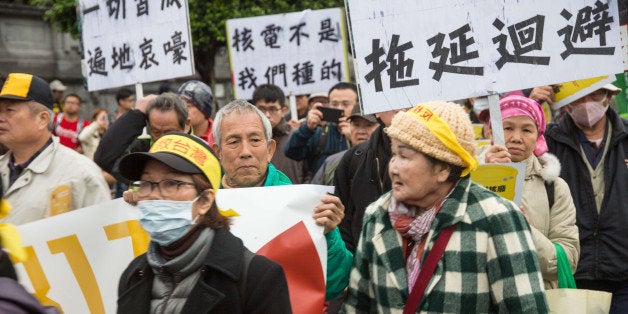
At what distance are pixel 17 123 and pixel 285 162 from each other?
3.17 metres

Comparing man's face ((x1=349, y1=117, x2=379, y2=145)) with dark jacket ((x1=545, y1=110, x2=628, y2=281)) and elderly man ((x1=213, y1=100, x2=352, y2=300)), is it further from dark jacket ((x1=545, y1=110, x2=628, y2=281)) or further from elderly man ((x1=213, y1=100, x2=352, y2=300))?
Answer: elderly man ((x1=213, y1=100, x2=352, y2=300))

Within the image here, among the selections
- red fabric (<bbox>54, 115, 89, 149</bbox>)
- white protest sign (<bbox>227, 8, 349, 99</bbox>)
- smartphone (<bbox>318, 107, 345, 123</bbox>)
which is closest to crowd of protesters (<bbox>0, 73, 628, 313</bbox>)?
smartphone (<bbox>318, 107, 345, 123</bbox>)

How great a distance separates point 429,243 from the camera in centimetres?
361

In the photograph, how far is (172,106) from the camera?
568 centimetres

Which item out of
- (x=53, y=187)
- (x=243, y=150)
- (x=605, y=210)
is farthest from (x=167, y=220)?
(x=605, y=210)

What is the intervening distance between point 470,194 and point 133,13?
5245 millimetres

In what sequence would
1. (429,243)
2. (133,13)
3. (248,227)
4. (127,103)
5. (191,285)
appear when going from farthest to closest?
1. (127,103)
2. (133,13)
3. (248,227)
4. (429,243)
5. (191,285)

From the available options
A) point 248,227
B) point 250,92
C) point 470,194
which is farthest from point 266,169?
point 250,92

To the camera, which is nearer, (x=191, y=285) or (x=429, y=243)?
(x=191, y=285)

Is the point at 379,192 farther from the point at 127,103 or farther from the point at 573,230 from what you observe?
the point at 127,103

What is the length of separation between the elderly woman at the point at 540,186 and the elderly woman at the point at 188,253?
5.71ft

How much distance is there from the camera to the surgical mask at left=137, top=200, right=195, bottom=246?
3.24m

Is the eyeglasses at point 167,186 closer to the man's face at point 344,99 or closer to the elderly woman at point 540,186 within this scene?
the elderly woman at point 540,186

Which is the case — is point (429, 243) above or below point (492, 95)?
below
